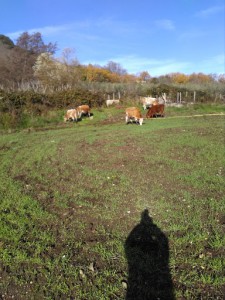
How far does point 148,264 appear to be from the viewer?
10.5 feet

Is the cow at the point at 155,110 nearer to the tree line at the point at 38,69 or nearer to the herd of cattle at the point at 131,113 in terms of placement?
the herd of cattle at the point at 131,113

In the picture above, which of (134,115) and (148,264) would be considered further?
(134,115)

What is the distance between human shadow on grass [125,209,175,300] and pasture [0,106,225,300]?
0.04 feet

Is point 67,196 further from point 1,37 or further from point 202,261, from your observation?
point 1,37

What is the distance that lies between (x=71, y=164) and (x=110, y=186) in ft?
7.49

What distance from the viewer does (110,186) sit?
18.9 feet

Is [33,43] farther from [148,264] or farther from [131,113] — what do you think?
[148,264]

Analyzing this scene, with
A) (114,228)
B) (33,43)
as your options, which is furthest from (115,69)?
(114,228)

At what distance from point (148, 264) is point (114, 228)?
0.95m

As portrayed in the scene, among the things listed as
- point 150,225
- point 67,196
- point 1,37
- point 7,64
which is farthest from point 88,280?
point 1,37

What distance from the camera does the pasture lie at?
2930mm

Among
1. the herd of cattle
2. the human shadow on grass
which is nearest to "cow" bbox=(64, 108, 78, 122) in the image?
the herd of cattle

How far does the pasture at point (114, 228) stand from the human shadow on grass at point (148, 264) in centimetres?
1

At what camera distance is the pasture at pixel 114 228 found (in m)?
2.93
